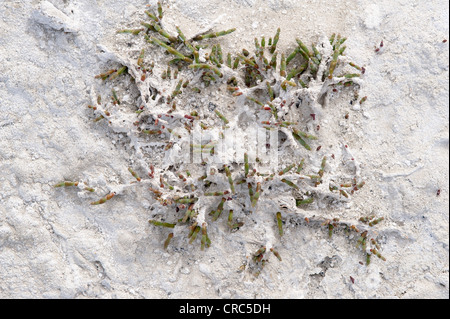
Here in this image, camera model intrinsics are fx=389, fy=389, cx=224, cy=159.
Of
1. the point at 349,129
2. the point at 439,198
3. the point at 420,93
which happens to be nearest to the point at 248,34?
the point at 349,129

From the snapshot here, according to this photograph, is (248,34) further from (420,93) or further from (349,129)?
(420,93)

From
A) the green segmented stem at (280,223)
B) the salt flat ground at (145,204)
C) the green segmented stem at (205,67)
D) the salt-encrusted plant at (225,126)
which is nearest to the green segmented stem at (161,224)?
the salt-encrusted plant at (225,126)

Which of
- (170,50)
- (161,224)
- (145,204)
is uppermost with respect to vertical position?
(170,50)

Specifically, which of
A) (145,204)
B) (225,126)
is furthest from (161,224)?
(225,126)

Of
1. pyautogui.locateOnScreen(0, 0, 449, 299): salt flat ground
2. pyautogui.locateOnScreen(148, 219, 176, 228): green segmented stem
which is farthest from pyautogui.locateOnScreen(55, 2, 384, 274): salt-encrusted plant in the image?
pyautogui.locateOnScreen(0, 0, 449, 299): salt flat ground

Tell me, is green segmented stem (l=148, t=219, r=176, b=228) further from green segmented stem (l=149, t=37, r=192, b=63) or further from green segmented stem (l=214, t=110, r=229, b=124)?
green segmented stem (l=149, t=37, r=192, b=63)

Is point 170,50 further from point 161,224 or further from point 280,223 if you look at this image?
point 280,223

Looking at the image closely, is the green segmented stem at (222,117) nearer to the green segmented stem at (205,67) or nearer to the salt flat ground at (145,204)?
the green segmented stem at (205,67)
